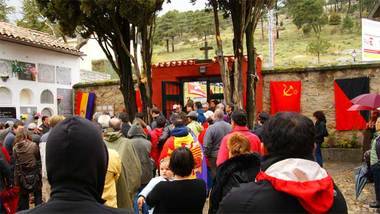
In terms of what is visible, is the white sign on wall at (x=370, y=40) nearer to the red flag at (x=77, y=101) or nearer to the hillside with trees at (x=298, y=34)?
the red flag at (x=77, y=101)

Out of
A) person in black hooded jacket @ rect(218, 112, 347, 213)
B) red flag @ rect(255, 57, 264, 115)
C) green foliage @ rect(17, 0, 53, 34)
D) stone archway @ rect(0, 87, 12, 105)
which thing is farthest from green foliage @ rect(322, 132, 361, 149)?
green foliage @ rect(17, 0, 53, 34)

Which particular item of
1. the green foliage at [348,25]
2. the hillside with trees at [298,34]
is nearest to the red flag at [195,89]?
the hillside with trees at [298,34]

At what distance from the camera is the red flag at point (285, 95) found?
1388 centimetres

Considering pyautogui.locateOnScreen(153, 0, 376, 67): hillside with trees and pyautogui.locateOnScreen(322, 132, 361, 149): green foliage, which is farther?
pyautogui.locateOnScreen(153, 0, 376, 67): hillside with trees

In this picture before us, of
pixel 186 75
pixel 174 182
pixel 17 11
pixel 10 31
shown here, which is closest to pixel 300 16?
pixel 17 11

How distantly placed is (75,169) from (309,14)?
52.9 m

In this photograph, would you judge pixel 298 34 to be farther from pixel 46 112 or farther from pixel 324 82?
pixel 46 112

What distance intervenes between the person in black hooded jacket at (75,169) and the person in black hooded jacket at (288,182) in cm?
65

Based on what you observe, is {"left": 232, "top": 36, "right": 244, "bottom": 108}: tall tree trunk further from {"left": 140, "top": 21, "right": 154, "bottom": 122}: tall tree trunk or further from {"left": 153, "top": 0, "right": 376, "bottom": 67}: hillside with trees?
{"left": 153, "top": 0, "right": 376, "bottom": 67}: hillside with trees

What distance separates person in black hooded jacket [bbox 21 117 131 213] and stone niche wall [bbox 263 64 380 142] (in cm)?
1250

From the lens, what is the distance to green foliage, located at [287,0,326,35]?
49088mm

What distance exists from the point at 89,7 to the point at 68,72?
659 cm

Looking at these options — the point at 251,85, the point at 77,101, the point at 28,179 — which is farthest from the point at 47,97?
the point at 28,179

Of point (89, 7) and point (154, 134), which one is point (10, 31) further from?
point (154, 134)
